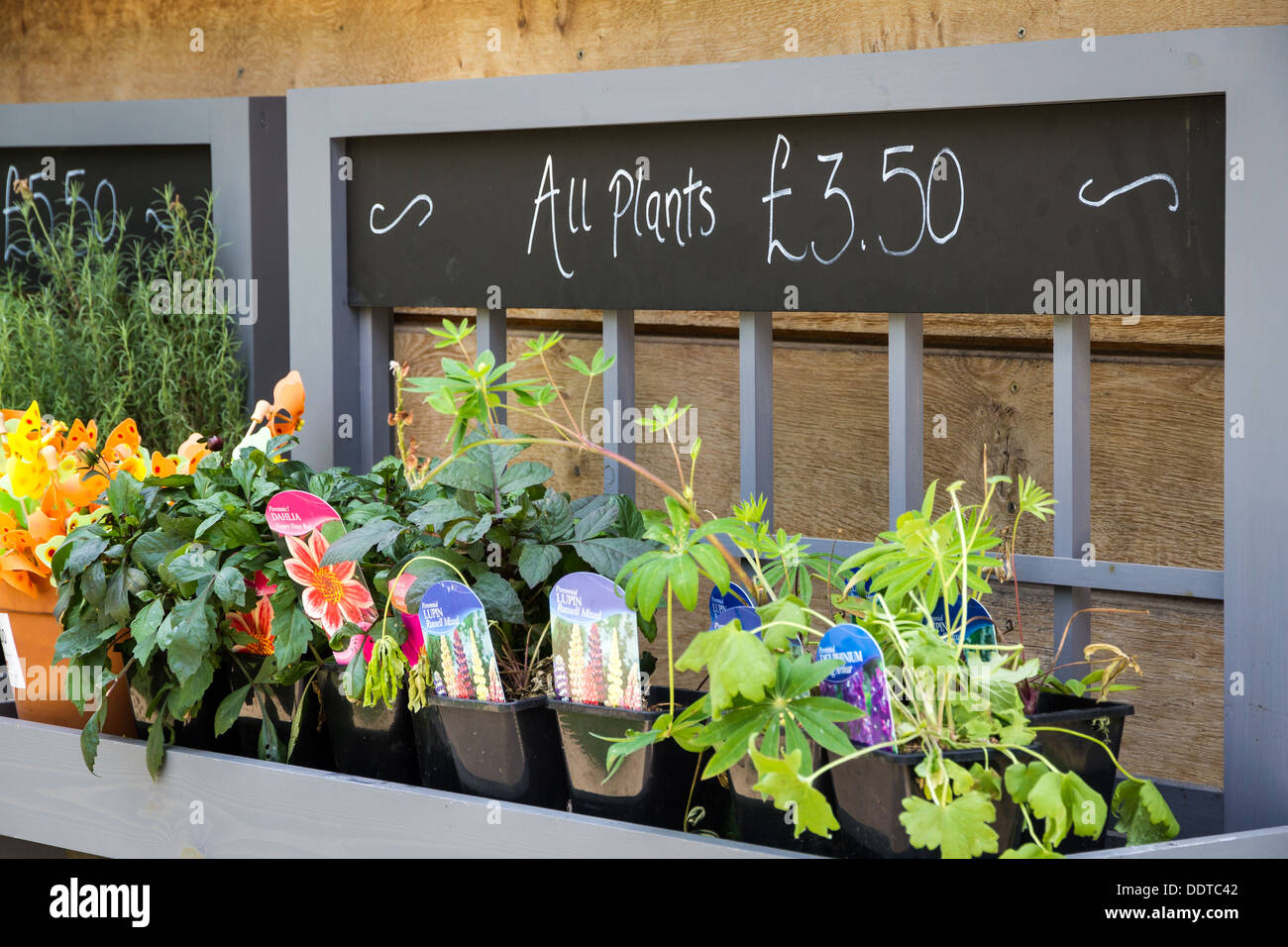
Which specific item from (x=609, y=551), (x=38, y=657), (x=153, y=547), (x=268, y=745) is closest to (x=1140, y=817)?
(x=609, y=551)

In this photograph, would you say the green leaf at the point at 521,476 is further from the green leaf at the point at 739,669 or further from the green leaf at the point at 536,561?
the green leaf at the point at 739,669

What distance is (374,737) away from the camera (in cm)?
131

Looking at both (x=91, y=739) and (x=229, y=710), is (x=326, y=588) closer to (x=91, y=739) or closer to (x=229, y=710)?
(x=229, y=710)

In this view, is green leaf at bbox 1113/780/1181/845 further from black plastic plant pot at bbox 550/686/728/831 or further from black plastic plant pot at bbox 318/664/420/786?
black plastic plant pot at bbox 318/664/420/786

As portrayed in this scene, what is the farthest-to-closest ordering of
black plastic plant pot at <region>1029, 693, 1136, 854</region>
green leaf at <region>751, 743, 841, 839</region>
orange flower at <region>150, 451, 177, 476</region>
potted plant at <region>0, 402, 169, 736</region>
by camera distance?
orange flower at <region>150, 451, 177, 476</region> → potted plant at <region>0, 402, 169, 736</region> → black plastic plant pot at <region>1029, 693, 1136, 854</region> → green leaf at <region>751, 743, 841, 839</region>

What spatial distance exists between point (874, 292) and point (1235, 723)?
1.69 feet

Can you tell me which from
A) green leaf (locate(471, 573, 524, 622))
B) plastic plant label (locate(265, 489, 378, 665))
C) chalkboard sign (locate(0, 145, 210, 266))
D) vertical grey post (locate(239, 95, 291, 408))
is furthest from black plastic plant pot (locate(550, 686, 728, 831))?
chalkboard sign (locate(0, 145, 210, 266))

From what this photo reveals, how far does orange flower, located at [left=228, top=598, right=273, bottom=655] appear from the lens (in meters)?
1.36

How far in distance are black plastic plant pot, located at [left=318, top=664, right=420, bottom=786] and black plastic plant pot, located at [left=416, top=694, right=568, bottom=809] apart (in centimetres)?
10

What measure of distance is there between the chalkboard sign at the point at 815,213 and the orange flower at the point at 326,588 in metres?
0.43

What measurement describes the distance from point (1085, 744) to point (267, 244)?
147 centimetres

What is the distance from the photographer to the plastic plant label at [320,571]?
4.08 ft

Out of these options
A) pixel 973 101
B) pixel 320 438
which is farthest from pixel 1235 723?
pixel 320 438

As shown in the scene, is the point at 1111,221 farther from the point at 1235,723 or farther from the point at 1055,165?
the point at 1235,723
